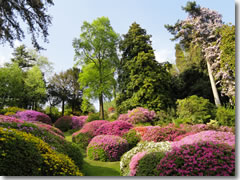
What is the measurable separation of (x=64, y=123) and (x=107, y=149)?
8707 mm

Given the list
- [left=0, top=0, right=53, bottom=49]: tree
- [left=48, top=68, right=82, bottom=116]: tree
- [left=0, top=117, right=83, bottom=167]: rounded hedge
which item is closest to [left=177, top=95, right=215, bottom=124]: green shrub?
[left=0, top=117, right=83, bottom=167]: rounded hedge

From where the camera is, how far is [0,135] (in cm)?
256

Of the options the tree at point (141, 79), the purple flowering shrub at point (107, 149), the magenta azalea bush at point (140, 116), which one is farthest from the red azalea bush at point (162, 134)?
the tree at point (141, 79)

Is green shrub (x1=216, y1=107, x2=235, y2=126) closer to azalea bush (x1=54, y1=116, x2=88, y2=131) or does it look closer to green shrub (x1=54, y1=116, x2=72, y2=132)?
azalea bush (x1=54, y1=116, x2=88, y2=131)

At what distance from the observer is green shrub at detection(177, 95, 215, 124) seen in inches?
268

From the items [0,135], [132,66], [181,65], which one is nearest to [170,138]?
[0,135]

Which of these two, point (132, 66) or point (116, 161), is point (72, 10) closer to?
point (116, 161)

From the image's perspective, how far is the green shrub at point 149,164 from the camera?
2.99 meters

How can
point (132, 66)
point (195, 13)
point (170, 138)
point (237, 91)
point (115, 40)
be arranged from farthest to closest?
1. point (132, 66)
2. point (115, 40)
3. point (170, 138)
4. point (195, 13)
5. point (237, 91)

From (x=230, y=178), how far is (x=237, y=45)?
9.39 feet

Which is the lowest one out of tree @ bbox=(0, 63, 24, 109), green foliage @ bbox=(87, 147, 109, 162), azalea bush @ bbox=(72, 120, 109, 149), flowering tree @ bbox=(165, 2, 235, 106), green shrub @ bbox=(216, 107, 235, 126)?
green foliage @ bbox=(87, 147, 109, 162)

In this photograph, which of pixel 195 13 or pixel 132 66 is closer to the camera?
pixel 195 13

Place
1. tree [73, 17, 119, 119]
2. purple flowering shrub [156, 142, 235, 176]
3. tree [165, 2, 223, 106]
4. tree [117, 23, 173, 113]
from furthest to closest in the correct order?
tree [117, 23, 173, 113] < tree [73, 17, 119, 119] < tree [165, 2, 223, 106] < purple flowering shrub [156, 142, 235, 176]

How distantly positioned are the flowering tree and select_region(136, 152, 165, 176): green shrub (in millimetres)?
3543
